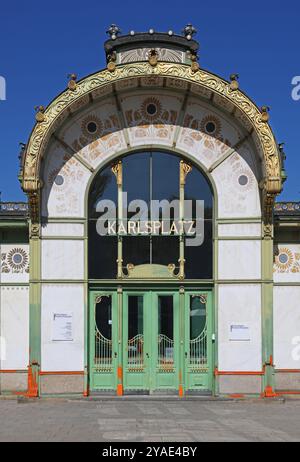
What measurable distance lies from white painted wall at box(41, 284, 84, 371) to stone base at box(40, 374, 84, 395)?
20 cm

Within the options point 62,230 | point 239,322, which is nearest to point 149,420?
point 239,322

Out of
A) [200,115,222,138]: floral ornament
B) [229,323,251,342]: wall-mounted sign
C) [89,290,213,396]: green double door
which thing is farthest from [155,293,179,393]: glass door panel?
[200,115,222,138]: floral ornament

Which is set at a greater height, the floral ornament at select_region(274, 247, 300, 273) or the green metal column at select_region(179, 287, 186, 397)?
the floral ornament at select_region(274, 247, 300, 273)

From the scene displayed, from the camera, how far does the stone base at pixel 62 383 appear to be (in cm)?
1967

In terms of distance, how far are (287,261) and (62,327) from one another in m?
6.26

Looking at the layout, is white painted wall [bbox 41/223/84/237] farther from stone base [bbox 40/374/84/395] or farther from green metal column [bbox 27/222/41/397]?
stone base [bbox 40/374/84/395]

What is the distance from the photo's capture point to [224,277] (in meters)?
20.2

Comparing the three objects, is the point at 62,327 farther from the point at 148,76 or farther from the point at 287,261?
the point at 148,76

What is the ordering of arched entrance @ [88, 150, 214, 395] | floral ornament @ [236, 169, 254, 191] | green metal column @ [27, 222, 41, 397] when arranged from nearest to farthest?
green metal column @ [27, 222, 41, 397], arched entrance @ [88, 150, 214, 395], floral ornament @ [236, 169, 254, 191]

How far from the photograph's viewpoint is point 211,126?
20.6 metres

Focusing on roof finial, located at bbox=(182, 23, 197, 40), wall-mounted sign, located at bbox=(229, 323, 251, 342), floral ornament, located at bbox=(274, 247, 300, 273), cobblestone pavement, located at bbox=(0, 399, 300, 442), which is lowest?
cobblestone pavement, located at bbox=(0, 399, 300, 442)

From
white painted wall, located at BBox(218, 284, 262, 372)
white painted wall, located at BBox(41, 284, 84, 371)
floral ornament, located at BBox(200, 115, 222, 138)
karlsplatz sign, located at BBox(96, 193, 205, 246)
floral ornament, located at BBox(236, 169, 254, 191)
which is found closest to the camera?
white painted wall, located at BBox(41, 284, 84, 371)

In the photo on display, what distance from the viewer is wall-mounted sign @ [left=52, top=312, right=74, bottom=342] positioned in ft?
65.2
